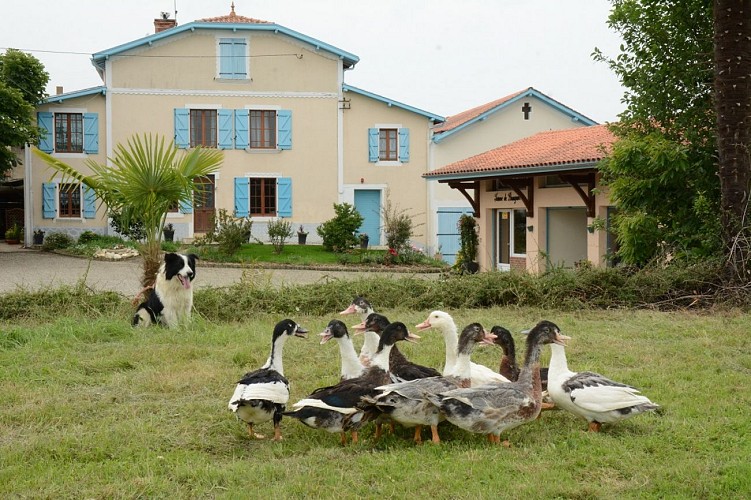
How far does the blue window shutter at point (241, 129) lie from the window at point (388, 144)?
18.1ft

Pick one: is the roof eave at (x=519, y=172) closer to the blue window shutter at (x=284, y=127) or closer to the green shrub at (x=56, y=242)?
the blue window shutter at (x=284, y=127)

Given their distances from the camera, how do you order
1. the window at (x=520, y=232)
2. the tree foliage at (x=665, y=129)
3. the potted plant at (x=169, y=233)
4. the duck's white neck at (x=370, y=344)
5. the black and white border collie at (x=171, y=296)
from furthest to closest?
the potted plant at (x=169, y=233) → the window at (x=520, y=232) → the tree foliage at (x=665, y=129) → the black and white border collie at (x=171, y=296) → the duck's white neck at (x=370, y=344)

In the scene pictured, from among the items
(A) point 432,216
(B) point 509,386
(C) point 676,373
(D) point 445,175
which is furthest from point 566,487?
(A) point 432,216

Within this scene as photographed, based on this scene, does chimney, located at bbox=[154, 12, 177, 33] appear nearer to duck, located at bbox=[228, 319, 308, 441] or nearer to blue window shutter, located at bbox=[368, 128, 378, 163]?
blue window shutter, located at bbox=[368, 128, 378, 163]

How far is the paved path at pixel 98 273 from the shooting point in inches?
859

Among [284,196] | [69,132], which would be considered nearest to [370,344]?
[284,196]

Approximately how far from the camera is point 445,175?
2750cm

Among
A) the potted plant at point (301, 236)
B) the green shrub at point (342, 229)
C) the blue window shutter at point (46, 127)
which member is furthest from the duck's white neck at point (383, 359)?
the blue window shutter at point (46, 127)

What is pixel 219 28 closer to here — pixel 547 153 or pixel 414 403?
pixel 547 153

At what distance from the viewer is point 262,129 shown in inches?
1463

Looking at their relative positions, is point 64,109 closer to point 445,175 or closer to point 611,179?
point 445,175

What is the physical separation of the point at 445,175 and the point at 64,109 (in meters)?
18.3

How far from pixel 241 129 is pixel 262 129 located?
1.02 meters

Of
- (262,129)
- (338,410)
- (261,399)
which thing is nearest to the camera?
(338,410)
